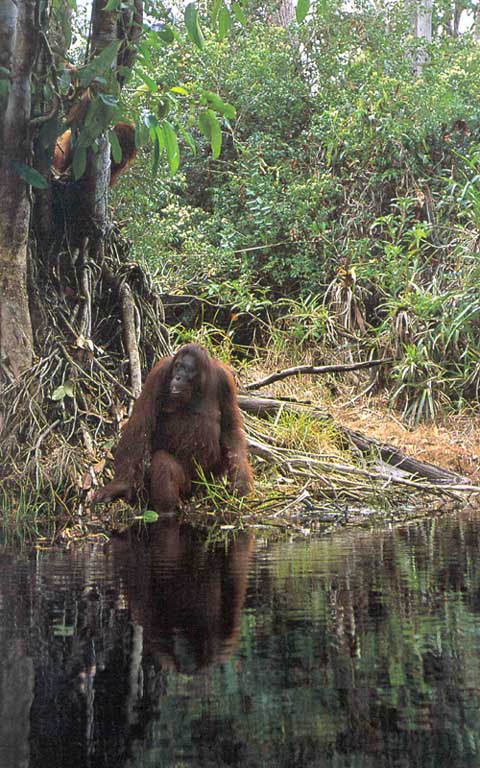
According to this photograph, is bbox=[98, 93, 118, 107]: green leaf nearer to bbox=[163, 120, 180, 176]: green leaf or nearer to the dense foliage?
bbox=[163, 120, 180, 176]: green leaf

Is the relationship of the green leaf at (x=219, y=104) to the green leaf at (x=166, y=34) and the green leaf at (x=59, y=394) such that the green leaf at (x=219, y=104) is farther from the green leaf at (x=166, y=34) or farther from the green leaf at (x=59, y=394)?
the green leaf at (x=59, y=394)

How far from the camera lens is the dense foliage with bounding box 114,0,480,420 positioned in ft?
29.6

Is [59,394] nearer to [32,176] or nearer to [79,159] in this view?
[32,176]

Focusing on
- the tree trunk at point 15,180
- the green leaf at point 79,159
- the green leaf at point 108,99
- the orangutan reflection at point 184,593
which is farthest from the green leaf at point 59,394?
the green leaf at point 108,99

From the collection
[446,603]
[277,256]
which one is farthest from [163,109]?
[277,256]

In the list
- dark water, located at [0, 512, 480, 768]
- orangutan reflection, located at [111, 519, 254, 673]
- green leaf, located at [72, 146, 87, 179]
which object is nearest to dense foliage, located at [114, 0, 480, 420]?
green leaf, located at [72, 146, 87, 179]

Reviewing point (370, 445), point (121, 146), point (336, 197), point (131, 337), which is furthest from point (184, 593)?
point (336, 197)

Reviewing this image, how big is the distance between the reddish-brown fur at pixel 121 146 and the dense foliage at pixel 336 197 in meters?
1.54

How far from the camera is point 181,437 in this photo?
18.4 feet

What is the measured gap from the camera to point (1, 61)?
533cm

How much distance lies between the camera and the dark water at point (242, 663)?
4.78ft

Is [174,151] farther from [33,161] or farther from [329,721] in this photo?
[329,721]

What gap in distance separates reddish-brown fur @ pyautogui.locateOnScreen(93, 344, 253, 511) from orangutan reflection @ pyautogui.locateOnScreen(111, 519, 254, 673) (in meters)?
0.79

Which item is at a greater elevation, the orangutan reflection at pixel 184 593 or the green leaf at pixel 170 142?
the green leaf at pixel 170 142
